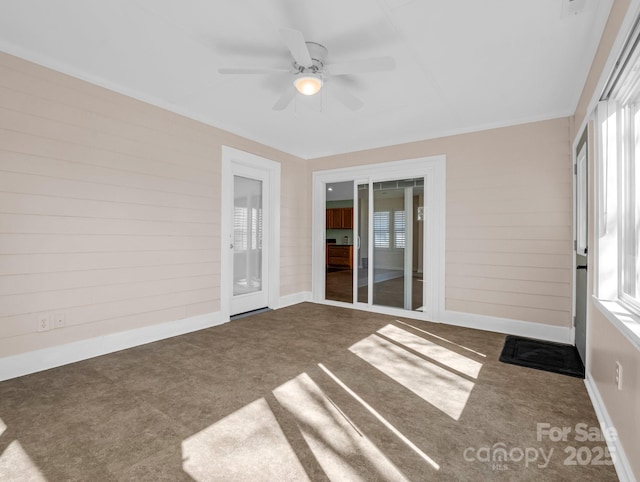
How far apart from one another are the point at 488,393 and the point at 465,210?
95.9 inches

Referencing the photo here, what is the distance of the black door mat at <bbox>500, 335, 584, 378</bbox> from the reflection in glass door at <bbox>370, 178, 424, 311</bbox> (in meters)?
1.33

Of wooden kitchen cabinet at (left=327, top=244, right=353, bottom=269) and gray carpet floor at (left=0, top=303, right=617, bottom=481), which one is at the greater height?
wooden kitchen cabinet at (left=327, top=244, right=353, bottom=269)

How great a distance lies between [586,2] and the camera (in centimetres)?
195

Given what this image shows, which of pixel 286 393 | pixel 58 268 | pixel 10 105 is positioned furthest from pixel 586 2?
pixel 58 268

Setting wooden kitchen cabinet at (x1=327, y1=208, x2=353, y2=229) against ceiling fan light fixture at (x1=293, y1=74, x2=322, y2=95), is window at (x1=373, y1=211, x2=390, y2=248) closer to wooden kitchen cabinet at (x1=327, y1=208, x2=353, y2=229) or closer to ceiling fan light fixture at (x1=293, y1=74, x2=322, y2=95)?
ceiling fan light fixture at (x1=293, y1=74, x2=322, y2=95)

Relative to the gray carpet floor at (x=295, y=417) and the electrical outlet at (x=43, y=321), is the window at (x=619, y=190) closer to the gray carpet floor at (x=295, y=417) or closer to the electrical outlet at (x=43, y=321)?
the gray carpet floor at (x=295, y=417)

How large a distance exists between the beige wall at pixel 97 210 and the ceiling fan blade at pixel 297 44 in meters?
2.04

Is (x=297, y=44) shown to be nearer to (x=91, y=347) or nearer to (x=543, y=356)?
(x=91, y=347)

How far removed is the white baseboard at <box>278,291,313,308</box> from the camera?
519 centimetres

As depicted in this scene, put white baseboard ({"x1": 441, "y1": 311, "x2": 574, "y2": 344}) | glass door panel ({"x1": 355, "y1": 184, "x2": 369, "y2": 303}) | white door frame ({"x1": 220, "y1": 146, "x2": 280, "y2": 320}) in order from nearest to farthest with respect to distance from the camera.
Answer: white baseboard ({"x1": 441, "y1": 311, "x2": 574, "y2": 344}) < white door frame ({"x1": 220, "y1": 146, "x2": 280, "y2": 320}) < glass door panel ({"x1": 355, "y1": 184, "x2": 369, "y2": 303})

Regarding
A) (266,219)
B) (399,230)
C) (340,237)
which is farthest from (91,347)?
(340,237)

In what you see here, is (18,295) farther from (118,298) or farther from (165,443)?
(165,443)

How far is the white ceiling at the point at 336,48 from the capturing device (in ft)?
6.83

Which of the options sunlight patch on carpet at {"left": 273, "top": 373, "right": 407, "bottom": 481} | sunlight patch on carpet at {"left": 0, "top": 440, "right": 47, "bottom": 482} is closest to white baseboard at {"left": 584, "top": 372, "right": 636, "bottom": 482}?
sunlight patch on carpet at {"left": 273, "top": 373, "right": 407, "bottom": 481}
